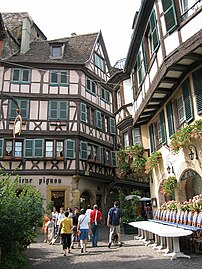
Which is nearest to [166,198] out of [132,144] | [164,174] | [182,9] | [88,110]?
[164,174]

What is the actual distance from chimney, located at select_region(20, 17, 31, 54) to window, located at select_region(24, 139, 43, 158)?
25.9 feet

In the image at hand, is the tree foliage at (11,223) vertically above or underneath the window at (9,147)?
underneath

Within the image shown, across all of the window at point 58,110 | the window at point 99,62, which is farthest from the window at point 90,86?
the window at point 58,110

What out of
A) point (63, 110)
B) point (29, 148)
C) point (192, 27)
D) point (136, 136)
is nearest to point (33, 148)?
point (29, 148)

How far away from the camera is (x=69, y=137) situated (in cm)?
2055

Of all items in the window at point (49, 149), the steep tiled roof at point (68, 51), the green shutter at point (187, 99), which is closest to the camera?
the green shutter at point (187, 99)

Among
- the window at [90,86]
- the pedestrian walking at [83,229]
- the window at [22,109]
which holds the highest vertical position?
the window at [90,86]

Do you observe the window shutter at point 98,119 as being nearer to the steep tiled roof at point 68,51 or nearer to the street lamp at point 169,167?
the steep tiled roof at point 68,51

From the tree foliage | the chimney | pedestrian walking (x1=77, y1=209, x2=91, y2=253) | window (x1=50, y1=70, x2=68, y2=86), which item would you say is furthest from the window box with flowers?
the chimney

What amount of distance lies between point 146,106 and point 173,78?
8.26 feet

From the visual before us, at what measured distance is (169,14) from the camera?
9.71 m

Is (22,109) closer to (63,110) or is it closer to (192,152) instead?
(63,110)

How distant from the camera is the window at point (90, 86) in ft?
74.8

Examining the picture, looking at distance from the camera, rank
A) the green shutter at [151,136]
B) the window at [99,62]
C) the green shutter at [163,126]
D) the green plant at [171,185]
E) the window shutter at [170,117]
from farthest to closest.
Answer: the window at [99,62] → the green shutter at [151,136] → the green shutter at [163,126] → the window shutter at [170,117] → the green plant at [171,185]
